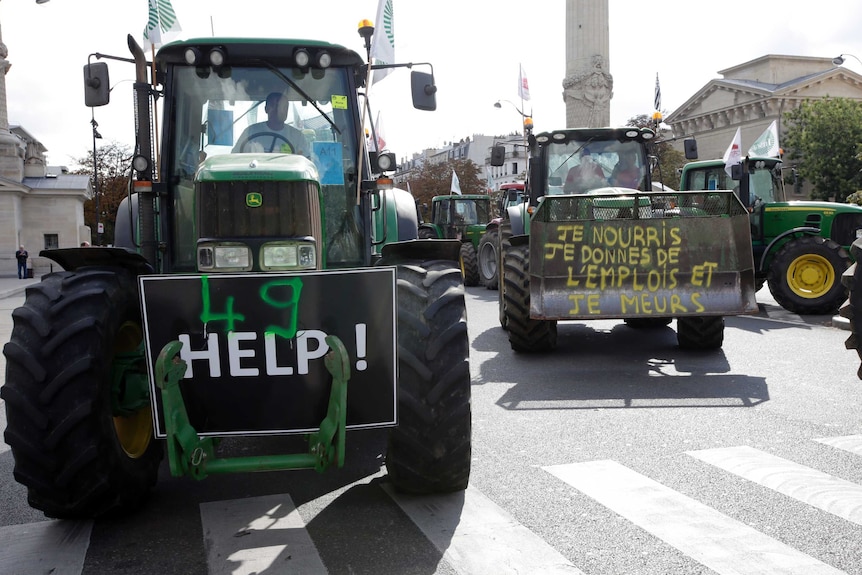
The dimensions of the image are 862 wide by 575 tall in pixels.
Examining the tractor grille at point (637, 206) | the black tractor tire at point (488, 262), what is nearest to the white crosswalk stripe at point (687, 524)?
the tractor grille at point (637, 206)

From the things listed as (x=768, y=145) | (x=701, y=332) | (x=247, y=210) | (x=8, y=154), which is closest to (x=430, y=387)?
(x=247, y=210)

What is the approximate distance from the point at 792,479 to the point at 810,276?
10006 millimetres

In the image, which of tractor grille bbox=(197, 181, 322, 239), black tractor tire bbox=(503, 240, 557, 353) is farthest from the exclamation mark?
black tractor tire bbox=(503, 240, 557, 353)

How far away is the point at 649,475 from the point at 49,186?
50.7 metres

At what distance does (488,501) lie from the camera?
463 cm

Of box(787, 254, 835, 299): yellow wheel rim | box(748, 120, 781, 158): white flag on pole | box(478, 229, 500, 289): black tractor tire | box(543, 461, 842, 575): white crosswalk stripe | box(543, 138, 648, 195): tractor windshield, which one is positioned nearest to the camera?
box(543, 461, 842, 575): white crosswalk stripe

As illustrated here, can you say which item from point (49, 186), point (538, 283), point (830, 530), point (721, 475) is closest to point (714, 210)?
point (538, 283)

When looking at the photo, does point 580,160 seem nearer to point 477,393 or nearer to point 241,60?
point 477,393

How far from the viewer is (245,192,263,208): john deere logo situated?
4230mm

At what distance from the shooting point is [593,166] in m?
11.6

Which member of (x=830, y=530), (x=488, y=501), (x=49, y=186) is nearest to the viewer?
(x=830, y=530)

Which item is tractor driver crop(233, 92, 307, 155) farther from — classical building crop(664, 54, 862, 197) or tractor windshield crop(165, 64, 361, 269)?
classical building crop(664, 54, 862, 197)

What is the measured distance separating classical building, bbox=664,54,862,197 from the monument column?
809 inches

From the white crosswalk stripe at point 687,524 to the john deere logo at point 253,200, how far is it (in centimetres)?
242
